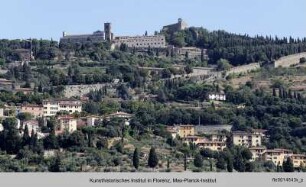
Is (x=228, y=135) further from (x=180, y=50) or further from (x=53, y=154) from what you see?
(x=180, y=50)

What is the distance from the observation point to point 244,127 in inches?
1441

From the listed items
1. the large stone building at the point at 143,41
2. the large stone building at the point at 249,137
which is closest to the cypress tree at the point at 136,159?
the large stone building at the point at 249,137

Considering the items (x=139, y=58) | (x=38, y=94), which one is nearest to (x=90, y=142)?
(x=38, y=94)

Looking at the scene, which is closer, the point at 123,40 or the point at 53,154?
the point at 53,154

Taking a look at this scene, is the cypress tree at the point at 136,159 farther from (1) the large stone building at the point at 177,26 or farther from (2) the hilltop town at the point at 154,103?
(1) the large stone building at the point at 177,26

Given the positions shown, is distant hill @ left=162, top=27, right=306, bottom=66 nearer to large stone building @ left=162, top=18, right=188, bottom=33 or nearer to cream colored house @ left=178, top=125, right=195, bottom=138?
large stone building @ left=162, top=18, right=188, bottom=33

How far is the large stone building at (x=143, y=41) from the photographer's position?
186 feet

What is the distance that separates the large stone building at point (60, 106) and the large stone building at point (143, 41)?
55.8 ft

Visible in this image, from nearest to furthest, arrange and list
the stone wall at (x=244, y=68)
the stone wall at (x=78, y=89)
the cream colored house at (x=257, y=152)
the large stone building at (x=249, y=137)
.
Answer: the cream colored house at (x=257, y=152) < the large stone building at (x=249, y=137) < the stone wall at (x=78, y=89) < the stone wall at (x=244, y=68)

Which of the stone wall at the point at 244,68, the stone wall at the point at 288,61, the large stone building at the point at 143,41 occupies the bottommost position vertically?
the stone wall at the point at 244,68

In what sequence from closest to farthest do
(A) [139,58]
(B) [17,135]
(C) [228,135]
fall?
(B) [17,135] < (C) [228,135] < (A) [139,58]

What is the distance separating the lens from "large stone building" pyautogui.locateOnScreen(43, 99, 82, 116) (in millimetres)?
37491

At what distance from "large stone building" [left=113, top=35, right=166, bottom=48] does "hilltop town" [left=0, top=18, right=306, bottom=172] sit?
0.20 ft
